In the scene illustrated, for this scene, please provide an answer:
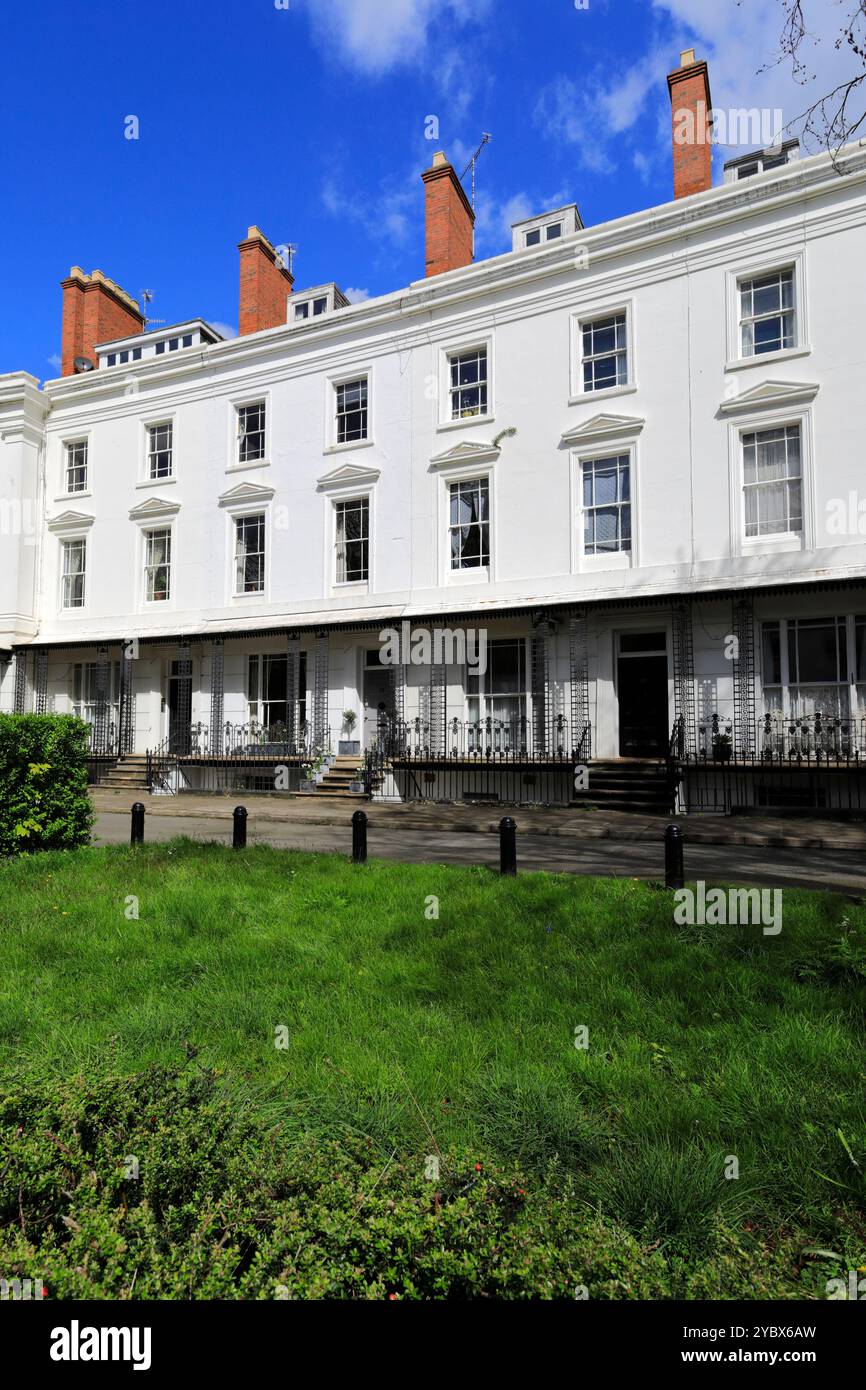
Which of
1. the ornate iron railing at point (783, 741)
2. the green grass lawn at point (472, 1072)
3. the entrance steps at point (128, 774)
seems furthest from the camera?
the entrance steps at point (128, 774)

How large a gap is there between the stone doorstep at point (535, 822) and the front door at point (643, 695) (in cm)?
293

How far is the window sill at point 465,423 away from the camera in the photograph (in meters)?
19.7

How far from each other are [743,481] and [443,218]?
1169 centimetres

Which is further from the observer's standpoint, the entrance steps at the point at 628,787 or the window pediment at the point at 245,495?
the window pediment at the point at 245,495

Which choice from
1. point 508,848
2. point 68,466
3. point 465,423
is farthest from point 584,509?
point 68,466

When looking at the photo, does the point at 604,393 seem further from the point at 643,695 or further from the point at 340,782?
the point at 340,782

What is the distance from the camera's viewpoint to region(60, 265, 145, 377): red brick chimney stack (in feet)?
89.5

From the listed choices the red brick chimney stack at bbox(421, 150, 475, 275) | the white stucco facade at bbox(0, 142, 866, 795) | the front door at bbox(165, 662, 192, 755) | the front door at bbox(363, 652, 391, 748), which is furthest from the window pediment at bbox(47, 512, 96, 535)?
the red brick chimney stack at bbox(421, 150, 475, 275)

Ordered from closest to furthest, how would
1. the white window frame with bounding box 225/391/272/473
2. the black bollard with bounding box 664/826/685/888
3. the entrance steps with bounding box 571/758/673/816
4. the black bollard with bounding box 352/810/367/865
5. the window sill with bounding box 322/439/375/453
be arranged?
the black bollard with bounding box 664/826/685/888, the black bollard with bounding box 352/810/367/865, the entrance steps with bounding box 571/758/673/816, the window sill with bounding box 322/439/375/453, the white window frame with bounding box 225/391/272/473

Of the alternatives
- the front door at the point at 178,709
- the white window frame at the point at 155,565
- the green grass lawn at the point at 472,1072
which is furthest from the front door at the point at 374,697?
the green grass lawn at the point at 472,1072

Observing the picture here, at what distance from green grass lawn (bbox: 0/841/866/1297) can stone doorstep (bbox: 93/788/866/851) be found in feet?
17.6

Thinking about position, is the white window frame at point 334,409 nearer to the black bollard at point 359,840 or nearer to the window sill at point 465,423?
Answer: the window sill at point 465,423

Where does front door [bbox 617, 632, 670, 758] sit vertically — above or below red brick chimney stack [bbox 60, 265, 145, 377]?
below

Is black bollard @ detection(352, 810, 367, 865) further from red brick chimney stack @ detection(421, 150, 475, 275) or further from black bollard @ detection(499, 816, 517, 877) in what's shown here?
red brick chimney stack @ detection(421, 150, 475, 275)
